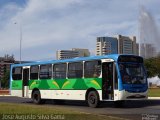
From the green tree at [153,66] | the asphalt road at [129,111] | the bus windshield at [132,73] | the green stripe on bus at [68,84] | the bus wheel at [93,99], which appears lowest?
the asphalt road at [129,111]

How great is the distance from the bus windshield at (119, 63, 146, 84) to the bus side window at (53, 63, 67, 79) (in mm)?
4699

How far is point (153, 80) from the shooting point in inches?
4683

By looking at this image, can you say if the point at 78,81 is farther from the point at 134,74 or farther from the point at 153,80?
the point at 153,80

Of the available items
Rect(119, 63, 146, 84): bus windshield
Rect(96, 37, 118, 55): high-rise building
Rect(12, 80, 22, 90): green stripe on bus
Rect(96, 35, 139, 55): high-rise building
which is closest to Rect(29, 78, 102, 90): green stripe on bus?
Rect(12, 80, 22, 90): green stripe on bus

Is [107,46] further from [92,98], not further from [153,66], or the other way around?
[92,98]

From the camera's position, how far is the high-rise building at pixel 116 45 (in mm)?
123500

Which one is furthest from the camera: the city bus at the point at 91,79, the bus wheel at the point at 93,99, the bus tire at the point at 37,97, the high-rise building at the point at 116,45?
the high-rise building at the point at 116,45

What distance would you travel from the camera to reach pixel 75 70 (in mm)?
24922

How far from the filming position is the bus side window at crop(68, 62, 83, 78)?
2444 cm

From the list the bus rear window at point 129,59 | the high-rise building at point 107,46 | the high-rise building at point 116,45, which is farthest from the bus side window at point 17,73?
the high-rise building at point 107,46

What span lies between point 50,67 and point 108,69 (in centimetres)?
560

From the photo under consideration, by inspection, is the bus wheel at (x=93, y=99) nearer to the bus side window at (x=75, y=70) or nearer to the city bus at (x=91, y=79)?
the city bus at (x=91, y=79)

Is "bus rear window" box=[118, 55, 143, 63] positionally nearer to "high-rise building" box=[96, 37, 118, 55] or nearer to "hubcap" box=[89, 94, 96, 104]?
"hubcap" box=[89, 94, 96, 104]

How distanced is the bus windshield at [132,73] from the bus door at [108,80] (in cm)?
59
